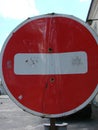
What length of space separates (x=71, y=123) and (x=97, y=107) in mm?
8513

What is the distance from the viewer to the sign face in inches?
94.6

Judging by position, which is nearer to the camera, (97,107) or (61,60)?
(61,60)

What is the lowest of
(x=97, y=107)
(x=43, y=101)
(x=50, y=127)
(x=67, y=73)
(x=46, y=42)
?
(x=97, y=107)

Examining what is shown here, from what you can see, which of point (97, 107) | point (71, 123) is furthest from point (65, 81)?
point (97, 107)

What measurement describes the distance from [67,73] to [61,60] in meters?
0.09

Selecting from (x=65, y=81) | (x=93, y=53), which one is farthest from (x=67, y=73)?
(x=93, y=53)

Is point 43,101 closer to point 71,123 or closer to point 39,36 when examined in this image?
point 39,36

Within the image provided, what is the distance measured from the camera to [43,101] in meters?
2.42

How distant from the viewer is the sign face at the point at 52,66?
2.40 meters

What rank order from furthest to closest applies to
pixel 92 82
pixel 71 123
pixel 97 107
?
1. pixel 97 107
2. pixel 71 123
3. pixel 92 82

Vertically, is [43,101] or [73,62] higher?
[73,62]

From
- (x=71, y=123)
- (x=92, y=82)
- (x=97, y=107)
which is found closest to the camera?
(x=92, y=82)

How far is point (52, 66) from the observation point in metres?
2.42

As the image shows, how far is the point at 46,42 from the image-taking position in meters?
2.46
